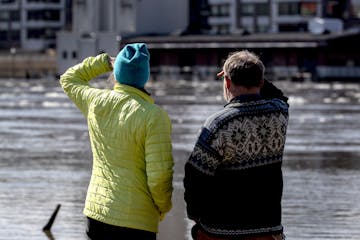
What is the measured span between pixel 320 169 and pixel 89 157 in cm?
543

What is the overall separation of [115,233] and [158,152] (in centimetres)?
52

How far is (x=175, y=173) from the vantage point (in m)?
21.2

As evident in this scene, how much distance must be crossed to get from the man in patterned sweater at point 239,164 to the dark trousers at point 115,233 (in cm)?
29

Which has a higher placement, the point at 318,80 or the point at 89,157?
the point at 89,157

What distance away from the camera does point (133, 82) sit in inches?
252

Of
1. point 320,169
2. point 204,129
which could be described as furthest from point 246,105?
point 320,169

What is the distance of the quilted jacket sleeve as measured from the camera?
6164mm

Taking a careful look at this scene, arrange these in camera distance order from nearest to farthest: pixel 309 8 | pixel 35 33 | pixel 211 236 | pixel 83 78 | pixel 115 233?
1. pixel 211 236
2. pixel 115 233
3. pixel 83 78
4. pixel 309 8
5. pixel 35 33

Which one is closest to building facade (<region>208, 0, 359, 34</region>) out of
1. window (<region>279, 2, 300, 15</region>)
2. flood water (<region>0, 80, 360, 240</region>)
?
window (<region>279, 2, 300, 15</region>)

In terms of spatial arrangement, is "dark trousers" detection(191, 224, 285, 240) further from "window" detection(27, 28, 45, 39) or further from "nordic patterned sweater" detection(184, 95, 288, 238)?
"window" detection(27, 28, 45, 39)

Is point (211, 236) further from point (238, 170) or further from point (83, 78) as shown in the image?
point (83, 78)

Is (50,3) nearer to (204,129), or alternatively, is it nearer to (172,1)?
(172,1)

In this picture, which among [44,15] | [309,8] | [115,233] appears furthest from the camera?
[44,15]

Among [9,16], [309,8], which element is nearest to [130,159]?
[309,8]
